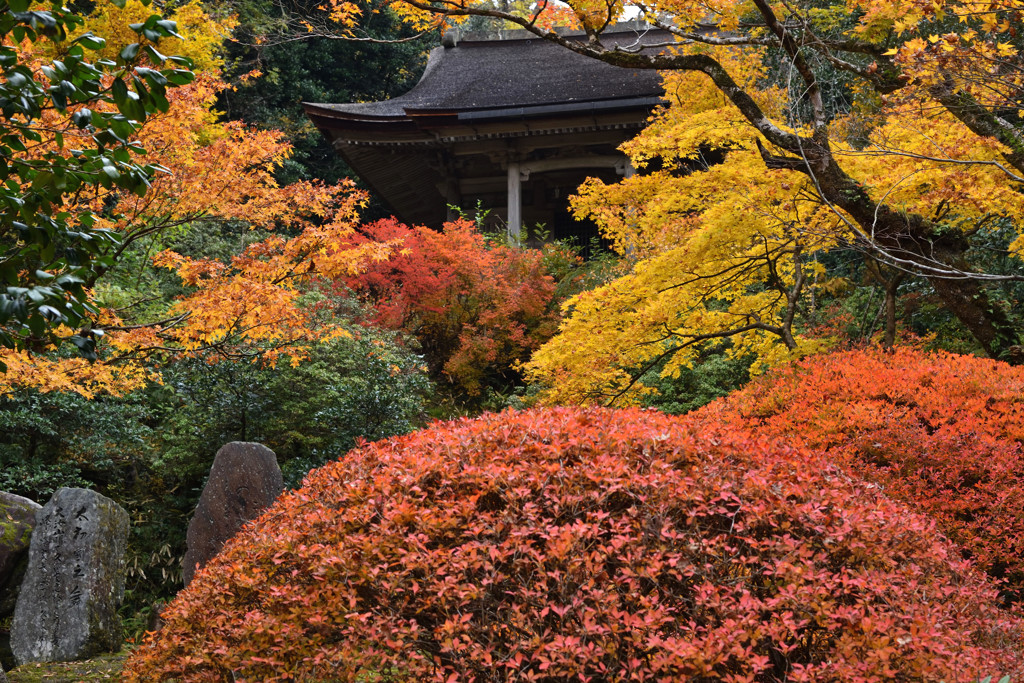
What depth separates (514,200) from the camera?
571 inches

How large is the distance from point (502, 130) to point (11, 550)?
1031cm

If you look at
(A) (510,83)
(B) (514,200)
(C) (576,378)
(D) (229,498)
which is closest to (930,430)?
(C) (576,378)

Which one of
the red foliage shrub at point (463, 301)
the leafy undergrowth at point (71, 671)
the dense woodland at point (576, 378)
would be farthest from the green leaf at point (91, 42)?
the red foliage shrub at point (463, 301)

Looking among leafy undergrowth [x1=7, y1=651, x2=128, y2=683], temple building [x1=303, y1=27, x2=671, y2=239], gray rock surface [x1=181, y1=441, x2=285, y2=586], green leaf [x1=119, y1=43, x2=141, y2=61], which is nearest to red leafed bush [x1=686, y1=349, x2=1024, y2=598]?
green leaf [x1=119, y1=43, x2=141, y2=61]

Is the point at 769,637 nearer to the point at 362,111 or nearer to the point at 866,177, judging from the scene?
the point at 866,177

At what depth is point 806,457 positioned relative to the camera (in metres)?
3.30

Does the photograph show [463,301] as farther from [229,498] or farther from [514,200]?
[229,498]

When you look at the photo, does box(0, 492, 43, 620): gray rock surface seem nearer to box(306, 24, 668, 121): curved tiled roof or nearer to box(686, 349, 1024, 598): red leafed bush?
box(686, 349, 1024, 598): red leafed bush

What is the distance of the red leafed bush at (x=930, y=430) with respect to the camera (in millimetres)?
4293

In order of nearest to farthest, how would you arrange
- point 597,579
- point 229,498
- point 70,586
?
1. point 597,579
2. point 70,586
3. point 229,498

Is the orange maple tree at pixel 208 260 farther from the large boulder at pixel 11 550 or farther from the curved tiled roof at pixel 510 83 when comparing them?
the curved tiled roof at pixel 510 83

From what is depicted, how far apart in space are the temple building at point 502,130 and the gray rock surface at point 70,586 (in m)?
8.86

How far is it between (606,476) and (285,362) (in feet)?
20.1

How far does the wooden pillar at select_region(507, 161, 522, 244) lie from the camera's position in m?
14.1
